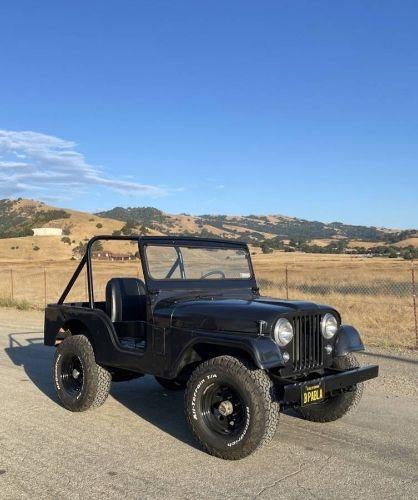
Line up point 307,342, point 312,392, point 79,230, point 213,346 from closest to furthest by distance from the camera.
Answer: point 312,392 < point 307,342 < point 213,346 < point 79,230

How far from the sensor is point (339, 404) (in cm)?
554

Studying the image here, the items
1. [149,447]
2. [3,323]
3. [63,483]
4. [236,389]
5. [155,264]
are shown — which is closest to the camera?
[63,483]

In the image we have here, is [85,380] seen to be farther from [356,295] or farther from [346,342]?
[356,295]

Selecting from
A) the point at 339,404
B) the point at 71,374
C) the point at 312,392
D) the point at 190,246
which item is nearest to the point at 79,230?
the point at 71,374

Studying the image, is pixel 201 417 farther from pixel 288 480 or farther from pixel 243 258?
pixel 243 258

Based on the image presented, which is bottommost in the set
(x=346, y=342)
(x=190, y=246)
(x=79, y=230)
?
(x=346, y=342)

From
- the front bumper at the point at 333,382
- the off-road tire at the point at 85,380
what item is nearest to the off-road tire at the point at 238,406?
the front bumper at the point at 333,382

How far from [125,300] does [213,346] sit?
5.21ft

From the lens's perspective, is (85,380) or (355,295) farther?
(355,295)

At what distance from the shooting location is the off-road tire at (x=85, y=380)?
19.5 ft

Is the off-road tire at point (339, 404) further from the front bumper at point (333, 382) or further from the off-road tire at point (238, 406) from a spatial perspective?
the off-road tire at point (238, 406)

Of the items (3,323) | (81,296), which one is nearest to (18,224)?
(81,296)

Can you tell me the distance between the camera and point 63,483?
4203 mm

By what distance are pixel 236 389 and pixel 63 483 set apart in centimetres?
148
